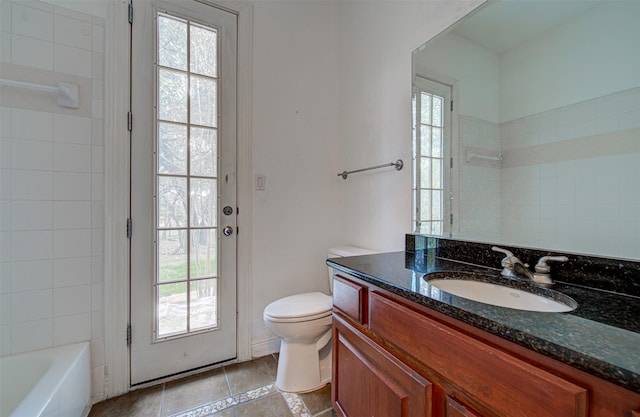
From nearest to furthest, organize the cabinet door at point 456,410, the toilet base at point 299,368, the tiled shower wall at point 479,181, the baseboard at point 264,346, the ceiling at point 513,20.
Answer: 1. the cabinet door at point 456,410
2. the ceiling at point 513,20
3. the tiled shower wall at point 479,181
4. the toilet base at point 299,368
5. the baseboard at point 264,346

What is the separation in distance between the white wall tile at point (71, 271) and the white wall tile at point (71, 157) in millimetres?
471

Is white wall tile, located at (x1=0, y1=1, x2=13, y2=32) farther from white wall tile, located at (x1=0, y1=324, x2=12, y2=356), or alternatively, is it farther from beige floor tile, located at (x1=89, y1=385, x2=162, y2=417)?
beige floor tile, located at (x1=89, y1=385, x2=162, y2=417)

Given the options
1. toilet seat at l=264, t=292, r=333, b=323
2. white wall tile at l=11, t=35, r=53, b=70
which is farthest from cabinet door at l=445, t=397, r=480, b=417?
white wall tile at l=11, t=35, r=53, b=70

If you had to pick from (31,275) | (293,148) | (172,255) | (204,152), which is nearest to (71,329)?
(31,275)

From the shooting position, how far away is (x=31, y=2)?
1287mm

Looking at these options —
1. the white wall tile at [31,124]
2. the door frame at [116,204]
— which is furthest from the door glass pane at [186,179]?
the white wall tile at [31,124]

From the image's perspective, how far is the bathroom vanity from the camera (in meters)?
0.43

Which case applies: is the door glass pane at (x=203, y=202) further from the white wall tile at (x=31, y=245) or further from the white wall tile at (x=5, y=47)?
the white wall tile at (x=5, y=47)

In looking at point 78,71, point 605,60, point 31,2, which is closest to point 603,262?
point 605,60

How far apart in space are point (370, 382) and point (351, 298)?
0.95 ft

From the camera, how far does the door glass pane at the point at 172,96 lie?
157 cm

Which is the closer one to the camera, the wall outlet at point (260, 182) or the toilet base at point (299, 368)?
the toilet base at point (299, 368)

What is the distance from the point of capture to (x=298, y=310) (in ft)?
4.83

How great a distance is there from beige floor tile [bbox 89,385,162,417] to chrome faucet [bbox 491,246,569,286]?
1.74 metres
